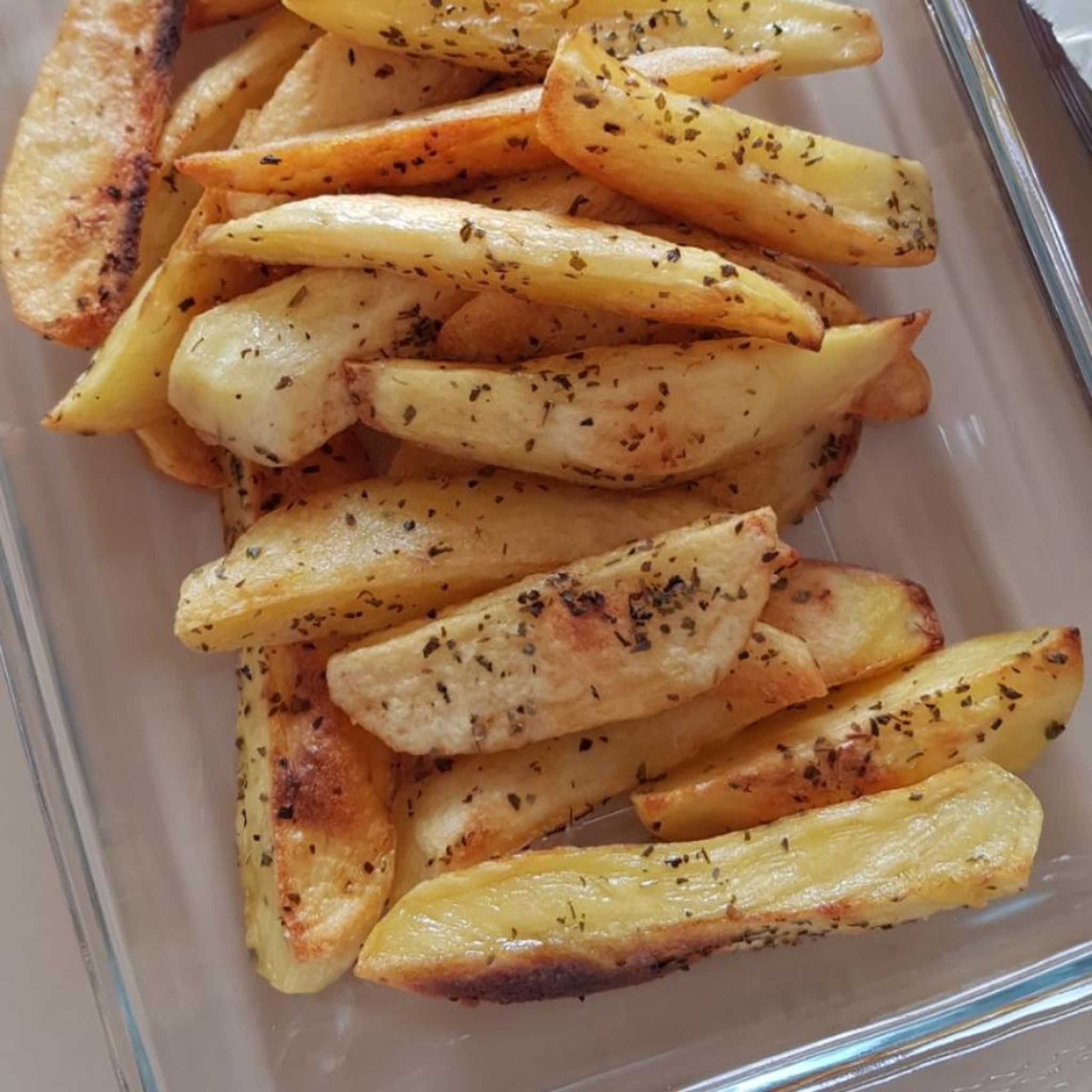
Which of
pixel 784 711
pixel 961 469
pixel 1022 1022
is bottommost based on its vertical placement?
pixel 1022 1022

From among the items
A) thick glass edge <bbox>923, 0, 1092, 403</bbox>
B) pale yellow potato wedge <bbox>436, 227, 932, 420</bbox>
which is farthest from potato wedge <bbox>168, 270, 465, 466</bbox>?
thick glass edge <bbox>923, 0, 1092, 403</bbox>

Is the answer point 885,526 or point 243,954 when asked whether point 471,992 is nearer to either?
point 243,954

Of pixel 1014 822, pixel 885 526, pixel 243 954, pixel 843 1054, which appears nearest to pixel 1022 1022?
pixel 843 1054

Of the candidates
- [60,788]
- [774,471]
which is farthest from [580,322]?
[60,788]

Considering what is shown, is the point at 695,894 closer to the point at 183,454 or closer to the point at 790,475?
the point at 790,475

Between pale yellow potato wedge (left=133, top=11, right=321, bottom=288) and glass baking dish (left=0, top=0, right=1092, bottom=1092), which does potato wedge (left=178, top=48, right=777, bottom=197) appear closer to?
pale yellow potato wedge (left=133, top=11, right=321, bottom=288)

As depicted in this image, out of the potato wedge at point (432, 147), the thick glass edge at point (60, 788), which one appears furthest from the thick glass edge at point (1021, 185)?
the thick glass edge at point (60, 788)

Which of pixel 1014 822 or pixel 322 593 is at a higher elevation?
pixel 322 593
